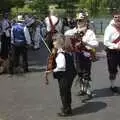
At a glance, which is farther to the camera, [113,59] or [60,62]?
[113,59]

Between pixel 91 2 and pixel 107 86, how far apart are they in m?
42.4

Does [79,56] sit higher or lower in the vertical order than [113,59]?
higher

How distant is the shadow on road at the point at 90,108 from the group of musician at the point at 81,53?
309 mm

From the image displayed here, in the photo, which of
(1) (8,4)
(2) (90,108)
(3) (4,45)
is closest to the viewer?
(2) (90,108)

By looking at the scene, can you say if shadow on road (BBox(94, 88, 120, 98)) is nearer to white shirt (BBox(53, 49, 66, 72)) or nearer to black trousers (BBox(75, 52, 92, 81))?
black trousers (BBox(75, 52, 92, 81))

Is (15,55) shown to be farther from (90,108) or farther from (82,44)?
(90,108)

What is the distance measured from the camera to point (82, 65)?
1023cm

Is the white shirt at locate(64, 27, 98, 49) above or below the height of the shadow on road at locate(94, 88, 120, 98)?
above

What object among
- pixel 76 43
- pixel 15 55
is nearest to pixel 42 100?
pixel 76 43

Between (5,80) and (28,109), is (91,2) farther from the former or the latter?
(28,109)

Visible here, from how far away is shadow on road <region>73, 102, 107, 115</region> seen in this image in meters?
9.40

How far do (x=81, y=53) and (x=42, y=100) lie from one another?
50.0 inches

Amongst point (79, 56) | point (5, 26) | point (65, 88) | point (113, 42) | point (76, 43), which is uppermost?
point (76, 43)

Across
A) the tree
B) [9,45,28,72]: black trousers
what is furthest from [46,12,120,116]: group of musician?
the tree
